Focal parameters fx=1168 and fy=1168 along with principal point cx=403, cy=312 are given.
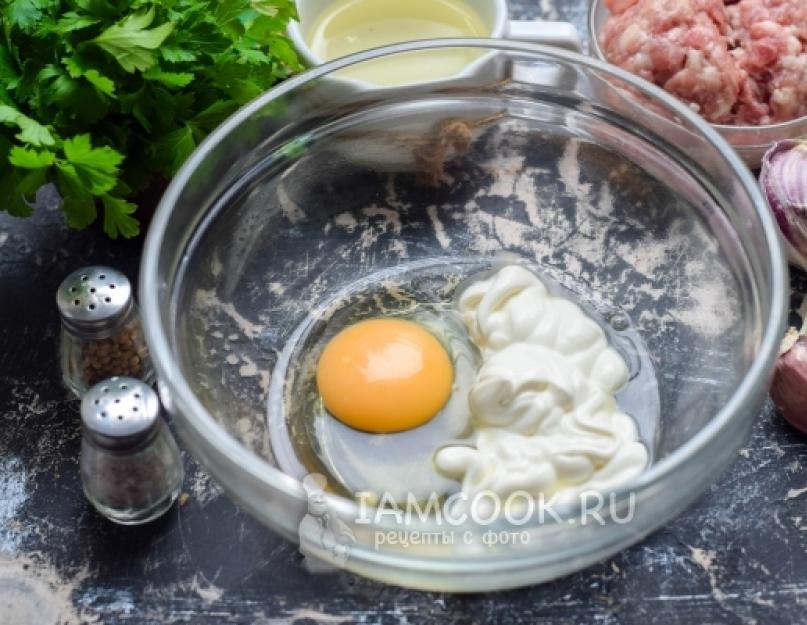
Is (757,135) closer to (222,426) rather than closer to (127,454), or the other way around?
(222,426)

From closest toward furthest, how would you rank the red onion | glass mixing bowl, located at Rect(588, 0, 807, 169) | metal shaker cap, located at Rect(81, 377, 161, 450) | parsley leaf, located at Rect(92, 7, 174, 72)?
1. metal shaker cap, located at Rect(81, 377, 161, 450)
2. parsley leaf, located at Rect(92, 7, 174, 72)
3. the red onion
4. glass mixing bowl, located at Rect(588, 0, 807, 169)

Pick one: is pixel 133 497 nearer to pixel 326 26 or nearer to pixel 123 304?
pixel 123 304

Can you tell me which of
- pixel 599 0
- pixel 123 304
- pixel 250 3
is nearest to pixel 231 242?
pixel 123 304

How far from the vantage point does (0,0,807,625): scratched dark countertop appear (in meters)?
1.77

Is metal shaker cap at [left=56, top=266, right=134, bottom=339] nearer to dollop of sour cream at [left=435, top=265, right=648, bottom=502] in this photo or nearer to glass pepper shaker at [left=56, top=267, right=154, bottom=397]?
glass pepper shaker at [left=56, top=267, right=154, bottom=397]

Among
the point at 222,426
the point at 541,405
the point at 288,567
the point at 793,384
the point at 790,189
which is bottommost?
the point at 288,567

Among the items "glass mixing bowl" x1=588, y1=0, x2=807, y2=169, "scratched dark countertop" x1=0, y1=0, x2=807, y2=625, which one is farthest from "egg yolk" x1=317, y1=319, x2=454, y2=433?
"glass mixing bowl" x1=588, y1=0, x2=807, y2=169

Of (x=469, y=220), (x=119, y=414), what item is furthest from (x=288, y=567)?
(x=469, y=220)

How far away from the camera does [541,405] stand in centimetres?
182

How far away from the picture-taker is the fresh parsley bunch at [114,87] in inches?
71.4

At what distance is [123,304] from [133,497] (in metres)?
0.30

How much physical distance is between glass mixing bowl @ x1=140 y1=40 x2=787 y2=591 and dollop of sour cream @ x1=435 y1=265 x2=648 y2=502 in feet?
0.34

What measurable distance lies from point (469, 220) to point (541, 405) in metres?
0.49

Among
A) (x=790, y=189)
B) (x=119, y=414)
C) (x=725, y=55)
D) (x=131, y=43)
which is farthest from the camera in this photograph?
(x=725, y=55)
